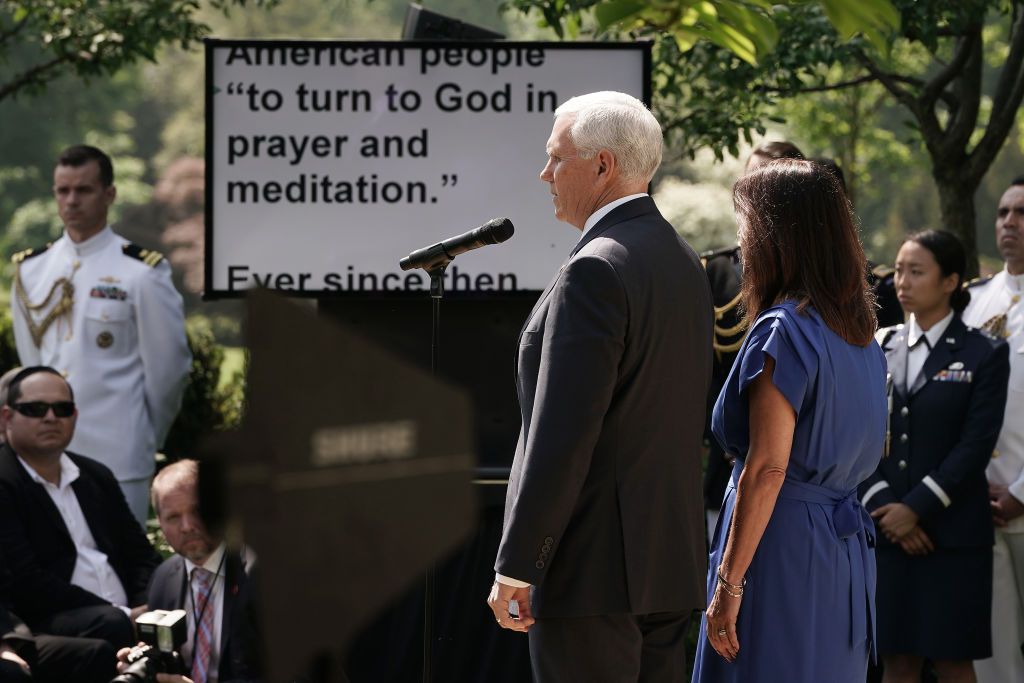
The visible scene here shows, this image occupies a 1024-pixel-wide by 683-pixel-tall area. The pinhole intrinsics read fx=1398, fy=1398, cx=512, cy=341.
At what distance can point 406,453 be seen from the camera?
14.3 ft

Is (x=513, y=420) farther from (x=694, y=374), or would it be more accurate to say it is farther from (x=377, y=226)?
(x=694, y=374)

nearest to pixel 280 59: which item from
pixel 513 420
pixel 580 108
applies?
pixel 513 420

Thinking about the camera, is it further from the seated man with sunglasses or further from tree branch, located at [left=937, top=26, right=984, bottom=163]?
tree branch, located at [left=937, top=26, right=984, bottom=163]

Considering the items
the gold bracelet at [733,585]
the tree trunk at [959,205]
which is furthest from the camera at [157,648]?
the tree trunk at [959,205]

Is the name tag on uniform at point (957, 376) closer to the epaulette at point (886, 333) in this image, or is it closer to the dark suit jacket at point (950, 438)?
the dark suit jacket at point (950, 438)

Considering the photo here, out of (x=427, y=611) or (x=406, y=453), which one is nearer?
(x=427, y=611)

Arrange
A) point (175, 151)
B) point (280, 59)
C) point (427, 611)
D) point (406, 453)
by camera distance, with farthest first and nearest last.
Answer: point (175, 151) < point (280, 59) < point (406, 453) < point (427, 611)

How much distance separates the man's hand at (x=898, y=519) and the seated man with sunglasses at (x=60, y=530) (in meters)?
2.63

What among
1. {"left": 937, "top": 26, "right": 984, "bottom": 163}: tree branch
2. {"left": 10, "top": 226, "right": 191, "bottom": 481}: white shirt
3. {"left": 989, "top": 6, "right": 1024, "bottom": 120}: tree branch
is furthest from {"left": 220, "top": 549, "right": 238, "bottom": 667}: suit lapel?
{"left": 989, "top": 6, "right": 1024, "bottom": 120}: tree branch

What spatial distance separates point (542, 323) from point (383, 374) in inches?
63.7

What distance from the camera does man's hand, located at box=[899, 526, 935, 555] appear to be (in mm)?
4785

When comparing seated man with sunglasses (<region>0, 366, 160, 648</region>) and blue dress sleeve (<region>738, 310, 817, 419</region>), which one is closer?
blue dress sleeve (<region>738, 310, 817, 419</region>)

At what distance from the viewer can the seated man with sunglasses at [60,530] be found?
4879 mm

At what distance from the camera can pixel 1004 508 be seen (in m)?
4.95
